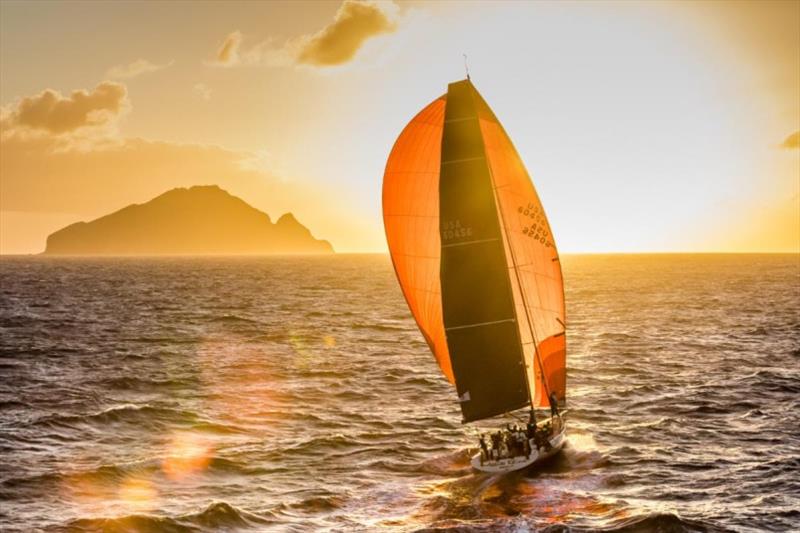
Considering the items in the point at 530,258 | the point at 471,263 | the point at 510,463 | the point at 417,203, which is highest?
the point at 417,203

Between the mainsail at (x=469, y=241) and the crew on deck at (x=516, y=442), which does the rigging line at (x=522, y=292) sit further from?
the crew on deck at (x=516, y=442)

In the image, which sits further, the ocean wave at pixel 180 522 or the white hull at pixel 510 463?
the white hull at pixel 510 463

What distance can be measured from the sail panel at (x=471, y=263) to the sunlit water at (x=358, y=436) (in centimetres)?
462

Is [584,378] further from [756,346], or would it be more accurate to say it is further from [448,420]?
[756,346]

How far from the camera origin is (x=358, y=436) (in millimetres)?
35125

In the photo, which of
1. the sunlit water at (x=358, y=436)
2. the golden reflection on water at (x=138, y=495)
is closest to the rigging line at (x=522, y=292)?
the sunlit water at (x=358, y=436)

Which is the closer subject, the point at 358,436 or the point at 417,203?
the point at 417,203

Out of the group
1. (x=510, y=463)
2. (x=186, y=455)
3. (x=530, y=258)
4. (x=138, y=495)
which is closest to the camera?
(x=138, y=495)

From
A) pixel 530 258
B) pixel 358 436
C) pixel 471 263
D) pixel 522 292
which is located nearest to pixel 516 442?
pixel 522 292

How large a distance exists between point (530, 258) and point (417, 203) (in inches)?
201

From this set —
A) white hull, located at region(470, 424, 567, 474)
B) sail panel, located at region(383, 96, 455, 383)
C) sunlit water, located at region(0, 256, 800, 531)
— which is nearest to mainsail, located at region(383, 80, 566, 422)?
sail panel, located at region(383, 96, 455, 383)

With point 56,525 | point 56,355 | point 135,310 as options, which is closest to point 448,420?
point 56,525

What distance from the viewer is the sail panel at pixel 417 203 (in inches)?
1039

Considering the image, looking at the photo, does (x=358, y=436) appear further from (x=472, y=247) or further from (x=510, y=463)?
(x=472, y=247)
